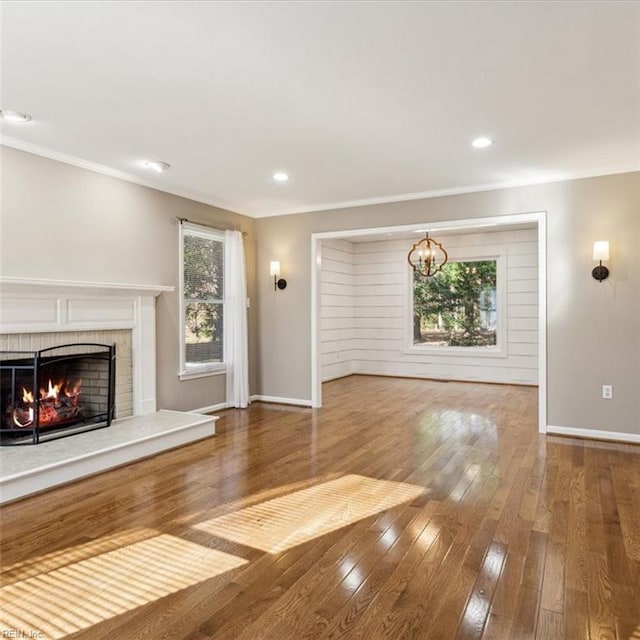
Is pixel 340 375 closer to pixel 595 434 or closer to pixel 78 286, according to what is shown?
pixel 595 434

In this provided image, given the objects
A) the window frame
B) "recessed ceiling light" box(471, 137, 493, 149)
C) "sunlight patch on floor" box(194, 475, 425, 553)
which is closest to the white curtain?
"sunlight patch on floor" box(194, 475, 425, 553)

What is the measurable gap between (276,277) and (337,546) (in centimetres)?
422

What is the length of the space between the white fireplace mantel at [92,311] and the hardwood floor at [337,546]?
1046 millimetres

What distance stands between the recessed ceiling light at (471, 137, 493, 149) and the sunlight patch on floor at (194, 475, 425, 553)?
2.68 meters

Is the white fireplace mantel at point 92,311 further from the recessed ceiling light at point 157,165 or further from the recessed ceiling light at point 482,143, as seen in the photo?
the recessed ceiling light at point 482,143

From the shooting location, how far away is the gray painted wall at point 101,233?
145 inches

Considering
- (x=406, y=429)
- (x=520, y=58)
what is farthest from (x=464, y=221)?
(x=520, y=58)

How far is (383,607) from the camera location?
193 centimetres

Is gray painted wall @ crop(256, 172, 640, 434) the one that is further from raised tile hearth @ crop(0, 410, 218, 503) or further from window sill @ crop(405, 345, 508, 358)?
raised tile hearth @ crop(0, 410, 218, 503)

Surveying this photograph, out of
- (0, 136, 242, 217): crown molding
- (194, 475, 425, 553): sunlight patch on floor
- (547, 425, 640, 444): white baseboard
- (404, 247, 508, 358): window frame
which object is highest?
(0, 136, 242, 217): crown molding

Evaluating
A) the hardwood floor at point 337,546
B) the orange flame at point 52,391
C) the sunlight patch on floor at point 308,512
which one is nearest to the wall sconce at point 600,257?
the hardwood floor at point 337,546

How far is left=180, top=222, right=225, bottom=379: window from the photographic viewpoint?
5.29 metres

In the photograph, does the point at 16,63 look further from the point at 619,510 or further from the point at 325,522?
the point at 619,510

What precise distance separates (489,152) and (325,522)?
3.19 meters
